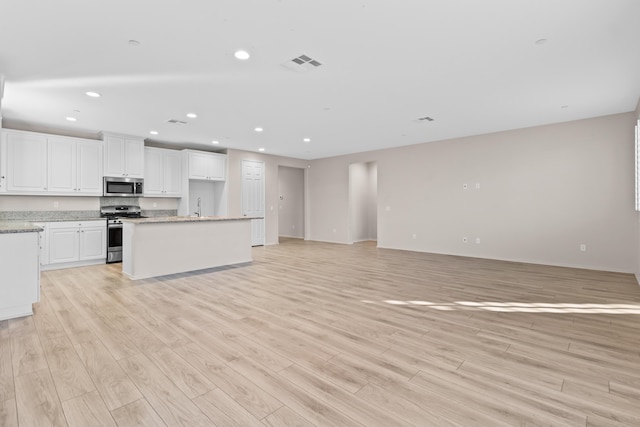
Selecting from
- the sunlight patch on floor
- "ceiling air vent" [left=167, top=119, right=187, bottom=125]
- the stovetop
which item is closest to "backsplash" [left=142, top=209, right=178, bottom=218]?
the stovetop

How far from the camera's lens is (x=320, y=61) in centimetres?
338

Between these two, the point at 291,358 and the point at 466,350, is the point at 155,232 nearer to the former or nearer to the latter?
the point at 291,358

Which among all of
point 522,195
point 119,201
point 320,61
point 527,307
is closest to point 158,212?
point 119,201

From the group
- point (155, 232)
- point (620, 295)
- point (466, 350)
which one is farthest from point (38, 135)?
point (620, 295)

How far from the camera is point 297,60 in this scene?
336 cm

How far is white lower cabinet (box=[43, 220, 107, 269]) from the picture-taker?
18.4 ft

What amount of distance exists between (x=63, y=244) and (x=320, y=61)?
19.0 feet

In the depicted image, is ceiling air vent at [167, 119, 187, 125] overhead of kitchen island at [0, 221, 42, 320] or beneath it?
overhead

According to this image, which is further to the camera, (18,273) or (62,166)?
(62,166)

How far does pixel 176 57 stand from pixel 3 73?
2.19 metres

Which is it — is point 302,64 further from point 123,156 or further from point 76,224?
point 76,224

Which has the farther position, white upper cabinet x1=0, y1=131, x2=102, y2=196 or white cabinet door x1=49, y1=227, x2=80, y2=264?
white cabinet door x1=49, y1=227, x2=80, y2=264

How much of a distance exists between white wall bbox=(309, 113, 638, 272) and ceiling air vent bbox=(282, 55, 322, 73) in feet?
16.4

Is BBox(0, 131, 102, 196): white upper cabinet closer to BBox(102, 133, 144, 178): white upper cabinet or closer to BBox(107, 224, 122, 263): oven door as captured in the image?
BBox(102, 133, 144, 178): white upper cabinet
